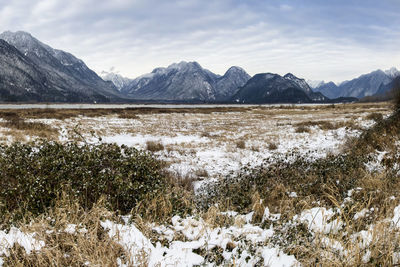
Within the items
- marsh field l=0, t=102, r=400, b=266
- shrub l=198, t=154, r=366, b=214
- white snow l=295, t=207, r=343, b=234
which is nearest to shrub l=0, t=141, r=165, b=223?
marsh field l=0, t=102, r=400, b=266

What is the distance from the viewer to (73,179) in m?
5.02

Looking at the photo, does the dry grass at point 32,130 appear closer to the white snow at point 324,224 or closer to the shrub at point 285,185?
the shrub at point 285,185

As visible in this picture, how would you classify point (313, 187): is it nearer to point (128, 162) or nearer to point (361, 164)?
point (361, 164)

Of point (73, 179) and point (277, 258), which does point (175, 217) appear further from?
point (73, 179)

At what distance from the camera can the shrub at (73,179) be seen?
4.48 m

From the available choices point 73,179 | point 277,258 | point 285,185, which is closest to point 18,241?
point 73,179

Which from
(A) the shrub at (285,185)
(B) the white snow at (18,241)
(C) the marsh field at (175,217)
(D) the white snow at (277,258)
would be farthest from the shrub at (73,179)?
(D) the white snow at (277,258)

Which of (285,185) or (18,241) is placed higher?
(18,241)

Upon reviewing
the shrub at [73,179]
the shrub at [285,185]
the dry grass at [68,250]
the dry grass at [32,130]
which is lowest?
the shrub at [285,185]

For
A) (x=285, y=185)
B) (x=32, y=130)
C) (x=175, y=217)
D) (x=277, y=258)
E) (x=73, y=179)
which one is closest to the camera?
(x=277, y=258)

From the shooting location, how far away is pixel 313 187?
5984 millimetres

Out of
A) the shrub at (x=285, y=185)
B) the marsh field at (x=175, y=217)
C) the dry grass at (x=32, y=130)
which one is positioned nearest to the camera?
the marsh field at (x=175, y=217)

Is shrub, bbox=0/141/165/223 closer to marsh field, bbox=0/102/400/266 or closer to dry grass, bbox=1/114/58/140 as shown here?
marsh field, bbox=0/102/400/266

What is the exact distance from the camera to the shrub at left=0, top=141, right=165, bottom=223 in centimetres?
448
